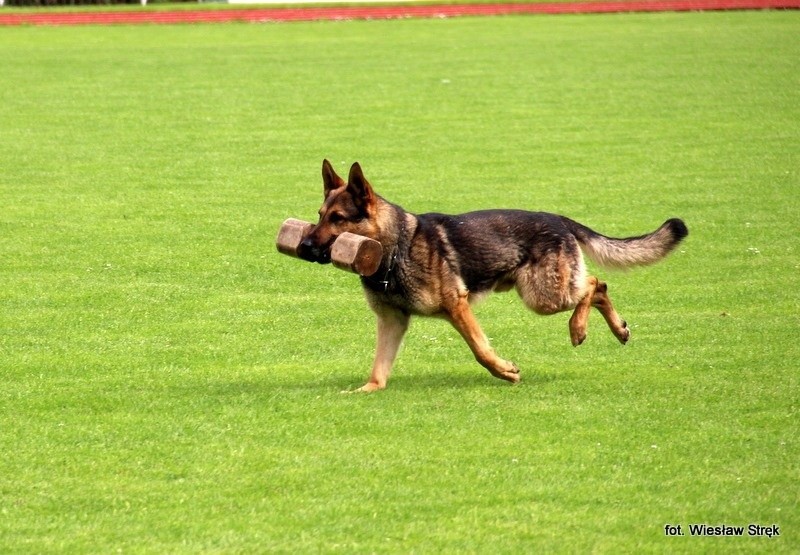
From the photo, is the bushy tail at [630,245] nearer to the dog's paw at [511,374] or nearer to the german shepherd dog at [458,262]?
the german shepherd dog at [458,262]

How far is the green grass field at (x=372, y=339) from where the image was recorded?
6145 mm

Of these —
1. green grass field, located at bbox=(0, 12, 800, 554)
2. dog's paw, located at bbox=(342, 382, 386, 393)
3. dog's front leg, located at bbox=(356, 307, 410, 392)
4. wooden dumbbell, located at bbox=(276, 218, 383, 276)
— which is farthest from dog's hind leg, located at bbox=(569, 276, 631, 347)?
wooden dumbbell, located at bbox=(276, 218, 383, 276)

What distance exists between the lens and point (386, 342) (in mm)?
8312

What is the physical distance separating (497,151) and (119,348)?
9.13 meters

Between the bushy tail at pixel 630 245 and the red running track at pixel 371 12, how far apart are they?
27.0 m

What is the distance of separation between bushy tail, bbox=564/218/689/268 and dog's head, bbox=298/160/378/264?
1.47 meters

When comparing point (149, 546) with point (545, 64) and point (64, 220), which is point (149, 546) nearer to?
point (64, 220)

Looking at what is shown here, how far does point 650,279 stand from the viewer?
1133 centimetres

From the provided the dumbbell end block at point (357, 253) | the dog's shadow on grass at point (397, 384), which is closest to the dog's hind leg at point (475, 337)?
the dog's shadow on grass at point (397, 384)

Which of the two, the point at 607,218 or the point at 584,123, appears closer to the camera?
the point at 607,218

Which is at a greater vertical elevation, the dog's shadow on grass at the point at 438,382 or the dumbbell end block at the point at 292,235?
the dumbbell end block at the point at 292,235

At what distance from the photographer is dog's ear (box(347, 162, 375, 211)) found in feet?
26.2

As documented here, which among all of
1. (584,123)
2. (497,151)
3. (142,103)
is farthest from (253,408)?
(142,103)

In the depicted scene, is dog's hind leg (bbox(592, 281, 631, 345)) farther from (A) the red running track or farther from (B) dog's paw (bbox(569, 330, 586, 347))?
(A) the red running track
